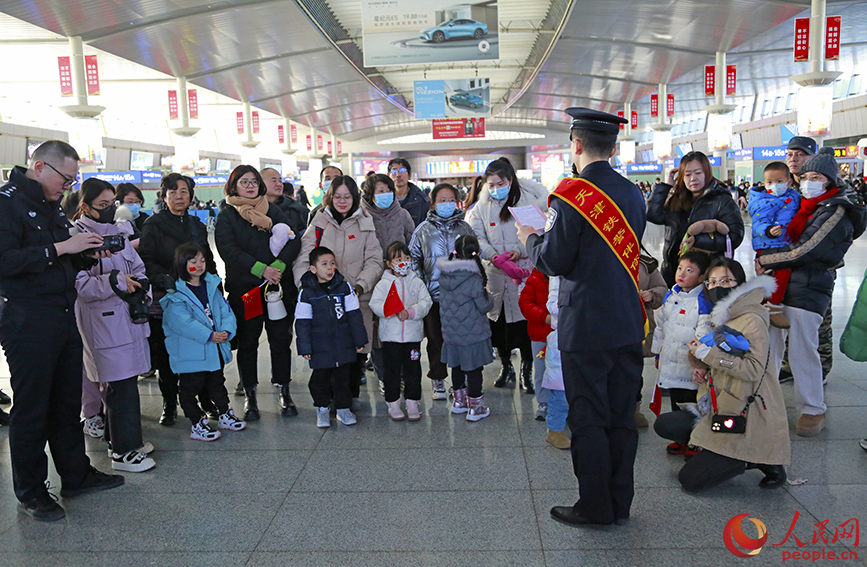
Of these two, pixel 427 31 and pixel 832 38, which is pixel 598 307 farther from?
pixel 832 38

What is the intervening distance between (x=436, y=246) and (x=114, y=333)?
2198 mm

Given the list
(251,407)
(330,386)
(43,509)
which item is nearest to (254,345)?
(251,407)

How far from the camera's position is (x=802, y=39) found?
1230 centimetres

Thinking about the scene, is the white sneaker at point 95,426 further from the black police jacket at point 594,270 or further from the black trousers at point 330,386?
the black police jacket at point 594,270

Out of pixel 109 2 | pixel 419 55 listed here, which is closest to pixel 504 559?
pixel 419 55

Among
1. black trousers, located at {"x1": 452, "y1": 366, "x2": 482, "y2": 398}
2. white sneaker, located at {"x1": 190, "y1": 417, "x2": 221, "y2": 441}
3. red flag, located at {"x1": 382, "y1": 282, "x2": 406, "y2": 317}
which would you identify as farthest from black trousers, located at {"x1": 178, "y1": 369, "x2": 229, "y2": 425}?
black trousers, located at {"x1": 452, "y1": 366, "x2": 482, "y2": 398}

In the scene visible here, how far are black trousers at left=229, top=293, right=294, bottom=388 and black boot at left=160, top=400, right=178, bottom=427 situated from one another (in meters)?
0.50

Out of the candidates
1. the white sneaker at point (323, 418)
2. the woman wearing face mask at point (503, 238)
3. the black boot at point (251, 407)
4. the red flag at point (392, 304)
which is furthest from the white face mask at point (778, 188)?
the black boot at point (251, 407)

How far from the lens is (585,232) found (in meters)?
2.69

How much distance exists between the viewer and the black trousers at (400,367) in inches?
172

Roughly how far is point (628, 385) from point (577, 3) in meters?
13.0

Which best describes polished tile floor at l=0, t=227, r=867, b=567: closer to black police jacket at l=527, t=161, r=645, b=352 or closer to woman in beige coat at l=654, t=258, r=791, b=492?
woman in beige coat at l=654, t=258, r=791, b=492

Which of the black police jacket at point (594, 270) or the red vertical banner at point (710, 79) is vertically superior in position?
the red vertical banner at point (710, 79)

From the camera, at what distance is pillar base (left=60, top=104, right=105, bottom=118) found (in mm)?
14117
